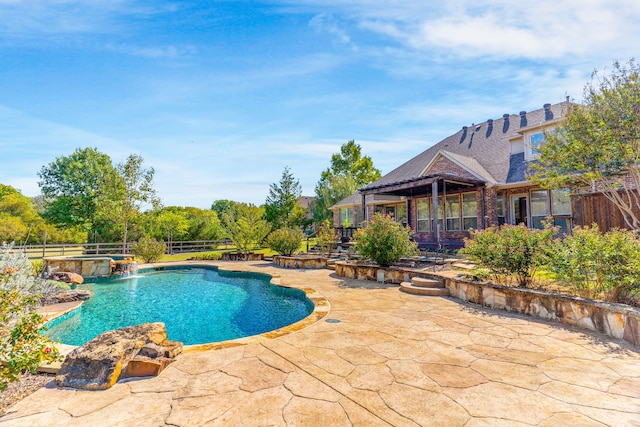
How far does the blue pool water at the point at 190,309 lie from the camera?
6.29 m

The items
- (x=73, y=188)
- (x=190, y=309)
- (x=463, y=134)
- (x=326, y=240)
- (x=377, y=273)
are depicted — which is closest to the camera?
(x=190, y=309)

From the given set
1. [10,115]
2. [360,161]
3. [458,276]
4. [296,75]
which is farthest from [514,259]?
[360,161]

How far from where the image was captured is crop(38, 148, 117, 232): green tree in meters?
28.8

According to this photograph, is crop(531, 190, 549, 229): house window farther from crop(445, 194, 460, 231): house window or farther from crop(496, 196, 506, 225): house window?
crop(445, 194, 460, 231): house window

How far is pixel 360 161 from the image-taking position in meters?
38.4

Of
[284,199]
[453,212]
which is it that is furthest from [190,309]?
[284,199]

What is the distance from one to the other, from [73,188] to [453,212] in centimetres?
3462

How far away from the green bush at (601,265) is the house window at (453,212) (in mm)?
10123

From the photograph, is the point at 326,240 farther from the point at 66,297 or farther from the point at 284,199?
the point at 284,199

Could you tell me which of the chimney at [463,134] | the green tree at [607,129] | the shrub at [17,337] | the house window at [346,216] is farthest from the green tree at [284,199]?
the shrub at [17,337]

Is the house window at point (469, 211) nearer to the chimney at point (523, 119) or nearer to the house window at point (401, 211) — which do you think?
the house window at point (401, 211)

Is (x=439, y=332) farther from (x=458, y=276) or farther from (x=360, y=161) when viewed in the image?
(x=360, y=161)

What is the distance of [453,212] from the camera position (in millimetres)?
15906

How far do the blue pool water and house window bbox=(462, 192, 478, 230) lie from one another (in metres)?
10.3
